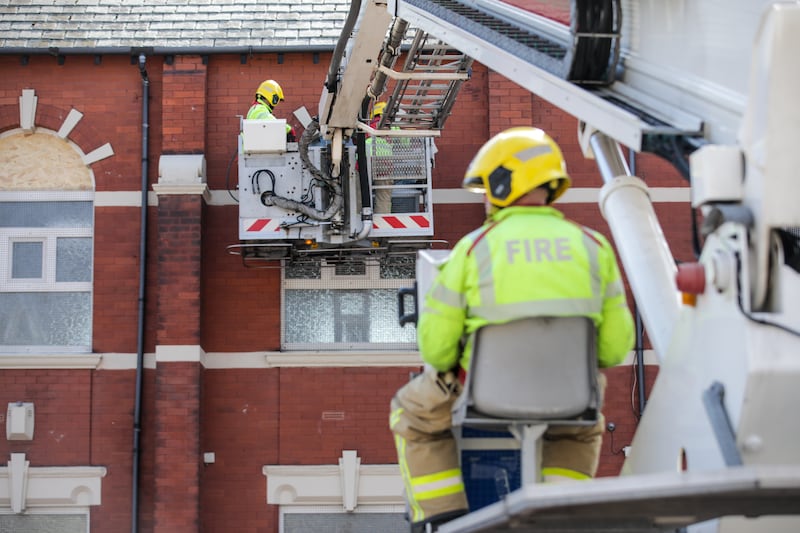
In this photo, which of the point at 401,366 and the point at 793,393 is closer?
the point at 793,393

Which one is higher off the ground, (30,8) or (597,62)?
(30,8)

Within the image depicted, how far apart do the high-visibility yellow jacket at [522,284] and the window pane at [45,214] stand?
10127mm

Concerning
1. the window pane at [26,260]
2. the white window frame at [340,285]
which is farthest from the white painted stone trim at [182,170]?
the window pane at [26,260]

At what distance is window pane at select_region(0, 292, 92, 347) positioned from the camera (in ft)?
45.9

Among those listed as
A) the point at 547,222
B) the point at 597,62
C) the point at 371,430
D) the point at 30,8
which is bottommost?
the point at 371,430

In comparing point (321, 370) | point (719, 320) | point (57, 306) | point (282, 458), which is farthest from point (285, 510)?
point (719, 320)

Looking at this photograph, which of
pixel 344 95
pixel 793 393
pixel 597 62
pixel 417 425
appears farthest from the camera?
pixel 344 95

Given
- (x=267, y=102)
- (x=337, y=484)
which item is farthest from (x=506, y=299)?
(x=337, y=484)

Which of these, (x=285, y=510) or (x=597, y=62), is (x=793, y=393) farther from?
(x=285, y=510)

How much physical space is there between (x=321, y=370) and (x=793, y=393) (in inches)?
399

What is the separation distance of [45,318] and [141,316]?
1.26 meters

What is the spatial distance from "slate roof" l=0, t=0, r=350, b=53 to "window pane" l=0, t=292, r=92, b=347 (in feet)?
9.58

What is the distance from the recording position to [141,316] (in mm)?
13672

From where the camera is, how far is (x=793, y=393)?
3713 millimetres
